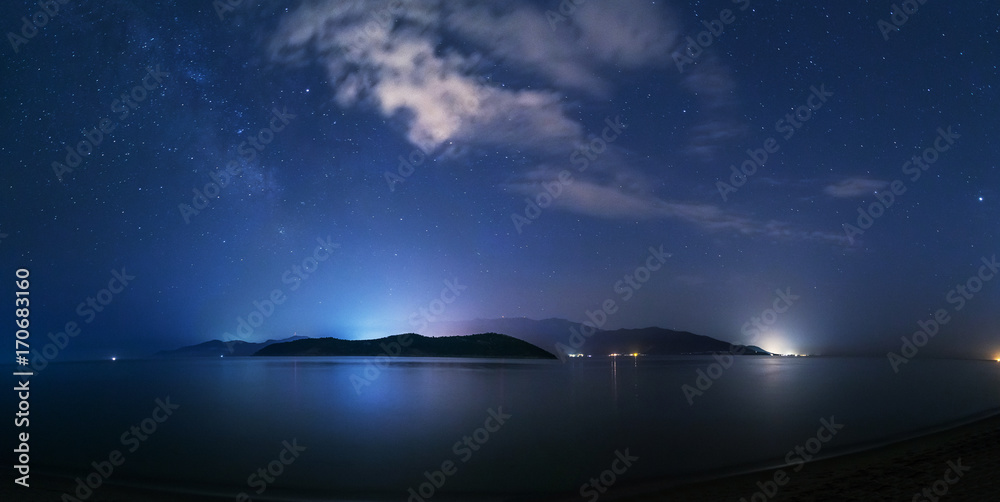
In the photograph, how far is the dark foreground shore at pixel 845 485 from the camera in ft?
35.1

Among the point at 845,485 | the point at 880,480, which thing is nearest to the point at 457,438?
the point at 845,485

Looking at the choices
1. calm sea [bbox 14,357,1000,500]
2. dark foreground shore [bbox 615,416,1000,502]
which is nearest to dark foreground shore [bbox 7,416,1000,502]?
dark foreground shore [bbox 615,416,1000,502]

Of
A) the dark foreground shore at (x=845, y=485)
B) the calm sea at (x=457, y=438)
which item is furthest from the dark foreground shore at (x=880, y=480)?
the calm sea at (x=457, y=438)

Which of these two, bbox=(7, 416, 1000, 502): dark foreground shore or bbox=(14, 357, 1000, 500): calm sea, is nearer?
bbox=(7, 416, 1000, 502): dark foreground shore

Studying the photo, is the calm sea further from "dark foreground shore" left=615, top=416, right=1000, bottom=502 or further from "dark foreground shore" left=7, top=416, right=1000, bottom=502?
"dark foreground shore" left=615, top=416, right=1000, bottom=502

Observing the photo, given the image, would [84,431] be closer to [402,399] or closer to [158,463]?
[158,463]

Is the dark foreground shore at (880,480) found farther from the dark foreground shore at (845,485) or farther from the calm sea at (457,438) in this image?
the calm sea at (457,438)

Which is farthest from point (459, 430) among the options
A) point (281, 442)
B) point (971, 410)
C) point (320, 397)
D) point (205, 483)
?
point (971, 410)

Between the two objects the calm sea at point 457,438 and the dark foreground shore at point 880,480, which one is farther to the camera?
the calm sea at point 457,438

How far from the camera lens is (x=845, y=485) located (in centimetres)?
1165

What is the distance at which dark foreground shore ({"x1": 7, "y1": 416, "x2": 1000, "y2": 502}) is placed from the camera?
10703mm

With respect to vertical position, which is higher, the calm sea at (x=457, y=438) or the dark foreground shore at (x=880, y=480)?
the calm sea at (x=457, y=438)

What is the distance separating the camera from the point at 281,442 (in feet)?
68.6

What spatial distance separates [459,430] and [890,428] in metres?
20.0
